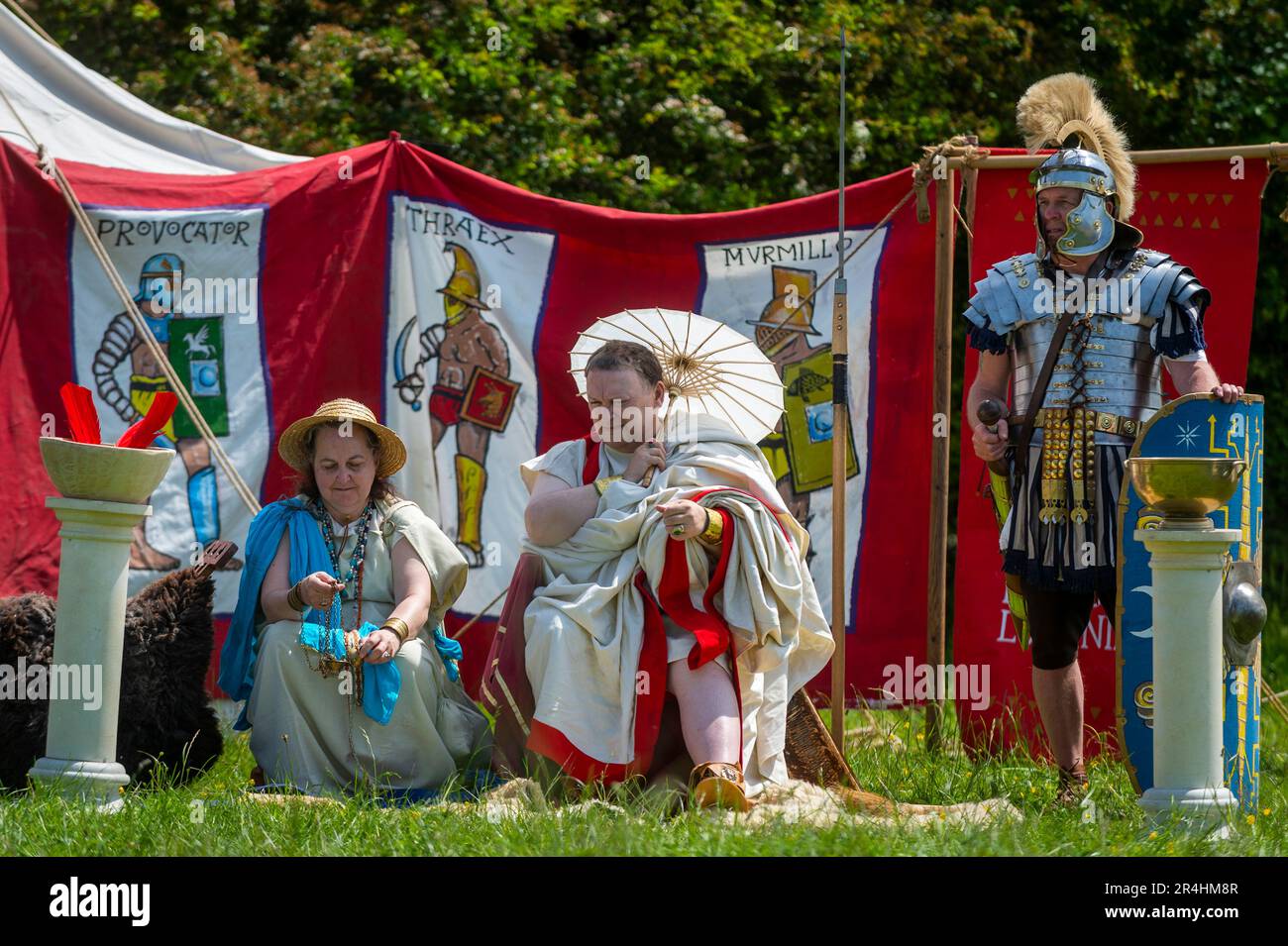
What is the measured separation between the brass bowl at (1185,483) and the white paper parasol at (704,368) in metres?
1.41

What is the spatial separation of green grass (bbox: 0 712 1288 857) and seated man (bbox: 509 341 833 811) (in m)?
0.29

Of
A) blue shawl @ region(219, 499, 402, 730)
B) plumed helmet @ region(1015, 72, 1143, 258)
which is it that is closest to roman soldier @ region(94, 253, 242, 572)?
blue shawl @ region(219, 499, 402, 730)

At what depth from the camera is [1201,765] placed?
3801mm

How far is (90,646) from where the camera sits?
13.4ft

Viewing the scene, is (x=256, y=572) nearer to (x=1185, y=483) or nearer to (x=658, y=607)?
(x=658, y=607)

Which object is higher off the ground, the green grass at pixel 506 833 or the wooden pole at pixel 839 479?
the wooden pole at pixel 839 479

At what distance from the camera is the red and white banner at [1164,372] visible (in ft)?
17.7

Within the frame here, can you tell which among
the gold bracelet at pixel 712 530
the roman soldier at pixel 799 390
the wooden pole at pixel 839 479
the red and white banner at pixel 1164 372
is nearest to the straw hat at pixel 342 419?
the gold bracelet at pixel 712 530

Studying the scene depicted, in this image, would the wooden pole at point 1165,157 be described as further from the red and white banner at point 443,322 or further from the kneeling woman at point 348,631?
the kneeling woman at point 348,631

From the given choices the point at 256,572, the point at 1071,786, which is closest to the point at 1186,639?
the point at 1071,786

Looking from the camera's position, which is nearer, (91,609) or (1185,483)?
(1185,483)

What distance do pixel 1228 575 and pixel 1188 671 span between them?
368 mm

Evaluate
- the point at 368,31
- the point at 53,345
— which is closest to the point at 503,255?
the point at 53,345

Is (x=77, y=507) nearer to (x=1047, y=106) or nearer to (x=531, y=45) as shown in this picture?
(x=1047, y=106)
